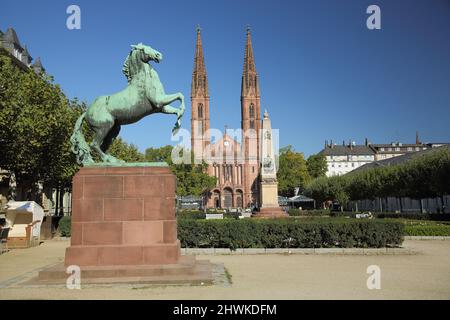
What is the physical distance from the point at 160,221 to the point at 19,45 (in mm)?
54745

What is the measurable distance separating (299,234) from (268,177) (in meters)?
20.9

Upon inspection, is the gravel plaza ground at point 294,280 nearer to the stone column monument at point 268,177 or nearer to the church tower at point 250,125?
the stone column monument at point 268,177

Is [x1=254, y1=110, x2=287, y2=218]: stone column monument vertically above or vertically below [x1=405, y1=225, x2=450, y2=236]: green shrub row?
above

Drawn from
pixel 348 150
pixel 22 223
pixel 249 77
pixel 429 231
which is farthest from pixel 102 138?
pixel 348 150

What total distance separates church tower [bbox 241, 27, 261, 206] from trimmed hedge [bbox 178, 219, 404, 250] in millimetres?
80792

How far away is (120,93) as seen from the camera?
10656 mm

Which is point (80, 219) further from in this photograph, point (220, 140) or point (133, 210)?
point (220, 140)

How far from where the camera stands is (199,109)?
101 meters

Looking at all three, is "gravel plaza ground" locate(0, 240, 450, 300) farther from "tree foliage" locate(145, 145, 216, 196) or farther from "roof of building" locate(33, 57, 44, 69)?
"tree foliage" locate(145, 145, 216, 196)

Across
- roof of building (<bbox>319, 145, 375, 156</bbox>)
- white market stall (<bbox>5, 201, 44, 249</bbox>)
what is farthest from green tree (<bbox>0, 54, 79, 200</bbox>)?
roof of building (<bbox>319, 145, 375, 156</bbox>)

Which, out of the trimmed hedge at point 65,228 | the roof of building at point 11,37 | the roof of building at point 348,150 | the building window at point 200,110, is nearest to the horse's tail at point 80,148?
the trimmed hedge at point 65,228

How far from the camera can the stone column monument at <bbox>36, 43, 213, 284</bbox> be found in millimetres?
9352

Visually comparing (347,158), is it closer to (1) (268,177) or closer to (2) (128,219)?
(1) (268,177)

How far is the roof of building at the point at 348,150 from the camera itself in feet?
444
